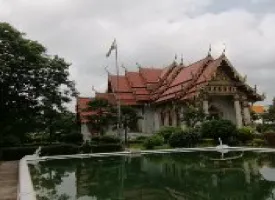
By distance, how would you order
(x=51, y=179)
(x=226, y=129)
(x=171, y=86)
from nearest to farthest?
(x=51, y=179) → (x=226, y=129) → (x=171, y=86)

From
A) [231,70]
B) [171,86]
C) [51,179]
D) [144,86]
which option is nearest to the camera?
[51,179]

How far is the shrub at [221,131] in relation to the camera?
2461 cm

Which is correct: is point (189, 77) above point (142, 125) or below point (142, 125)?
above

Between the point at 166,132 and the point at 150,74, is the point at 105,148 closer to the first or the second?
the point at 166,132

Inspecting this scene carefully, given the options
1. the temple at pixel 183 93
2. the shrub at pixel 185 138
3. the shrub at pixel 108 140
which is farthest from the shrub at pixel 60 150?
the temple at pixel 183 93

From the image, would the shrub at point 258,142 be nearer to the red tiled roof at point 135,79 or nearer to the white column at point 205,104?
the white column at point 205,104

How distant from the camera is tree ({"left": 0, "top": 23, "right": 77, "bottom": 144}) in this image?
24.6 m

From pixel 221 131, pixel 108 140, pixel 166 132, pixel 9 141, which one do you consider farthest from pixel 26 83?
pixel 221 131

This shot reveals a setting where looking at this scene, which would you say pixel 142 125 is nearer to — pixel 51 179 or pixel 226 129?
pixel 226 129

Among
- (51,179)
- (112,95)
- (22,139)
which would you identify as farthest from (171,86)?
(51,179)

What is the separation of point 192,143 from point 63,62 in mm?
10476

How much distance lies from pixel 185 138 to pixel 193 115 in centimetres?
254

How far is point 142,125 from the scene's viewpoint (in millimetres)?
33938

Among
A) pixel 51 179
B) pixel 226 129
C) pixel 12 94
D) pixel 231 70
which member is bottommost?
pixel 51 179
